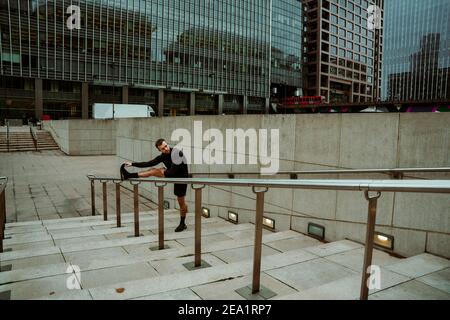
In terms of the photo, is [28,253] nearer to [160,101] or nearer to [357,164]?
[357,164]

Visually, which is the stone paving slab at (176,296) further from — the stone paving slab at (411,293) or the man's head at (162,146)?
the man's head at (162,146)

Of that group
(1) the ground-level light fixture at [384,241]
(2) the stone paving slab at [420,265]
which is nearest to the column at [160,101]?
(1) the ground-level light fixture at [384,241]

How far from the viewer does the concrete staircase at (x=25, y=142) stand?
22.7 metres

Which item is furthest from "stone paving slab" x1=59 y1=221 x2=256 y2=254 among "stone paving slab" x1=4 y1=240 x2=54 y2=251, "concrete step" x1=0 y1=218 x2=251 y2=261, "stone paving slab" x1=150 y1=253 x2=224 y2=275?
"stone paving slab" x1=150 y1=253 x2=224 y2=275

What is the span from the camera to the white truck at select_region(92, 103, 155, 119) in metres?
30.6

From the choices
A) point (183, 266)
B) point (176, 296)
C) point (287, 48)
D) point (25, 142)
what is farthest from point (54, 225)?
point (287, 48)

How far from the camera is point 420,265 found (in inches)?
122

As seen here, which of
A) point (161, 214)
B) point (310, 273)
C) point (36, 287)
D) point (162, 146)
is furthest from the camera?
point (162, 146)

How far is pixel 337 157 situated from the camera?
4.84m

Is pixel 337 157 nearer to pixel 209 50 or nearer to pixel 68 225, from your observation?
pixel 68 225

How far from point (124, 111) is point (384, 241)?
2987 centimetres

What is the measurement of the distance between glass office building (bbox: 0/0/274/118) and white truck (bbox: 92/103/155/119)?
64.1 feet

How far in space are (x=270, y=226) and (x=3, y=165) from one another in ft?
53.6

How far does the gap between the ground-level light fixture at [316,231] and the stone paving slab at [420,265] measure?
1601mm
